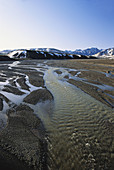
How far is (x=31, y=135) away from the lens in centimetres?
510

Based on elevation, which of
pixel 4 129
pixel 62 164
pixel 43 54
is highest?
pixel 43 54

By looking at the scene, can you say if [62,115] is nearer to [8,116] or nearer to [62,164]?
[62,164]

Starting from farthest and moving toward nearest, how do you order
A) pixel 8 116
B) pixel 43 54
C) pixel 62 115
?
pixel 43 54 < pixel 62 115 < pixel 8 116

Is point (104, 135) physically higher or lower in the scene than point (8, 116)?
lower

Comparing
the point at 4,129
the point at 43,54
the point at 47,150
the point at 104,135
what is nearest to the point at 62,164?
the point at 47,150

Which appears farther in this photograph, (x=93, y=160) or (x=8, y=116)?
(x=8, y=116)

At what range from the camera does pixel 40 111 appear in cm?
735

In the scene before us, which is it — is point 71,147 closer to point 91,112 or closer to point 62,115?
point 62,115

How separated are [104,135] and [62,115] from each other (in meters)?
Result: 2.99

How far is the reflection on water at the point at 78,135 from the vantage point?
4.00 metres

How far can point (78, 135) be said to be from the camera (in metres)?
5.32

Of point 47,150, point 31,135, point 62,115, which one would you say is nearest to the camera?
point 47,150

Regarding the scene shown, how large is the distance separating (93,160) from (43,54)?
102935 millimetres

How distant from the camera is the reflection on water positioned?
4002mm
